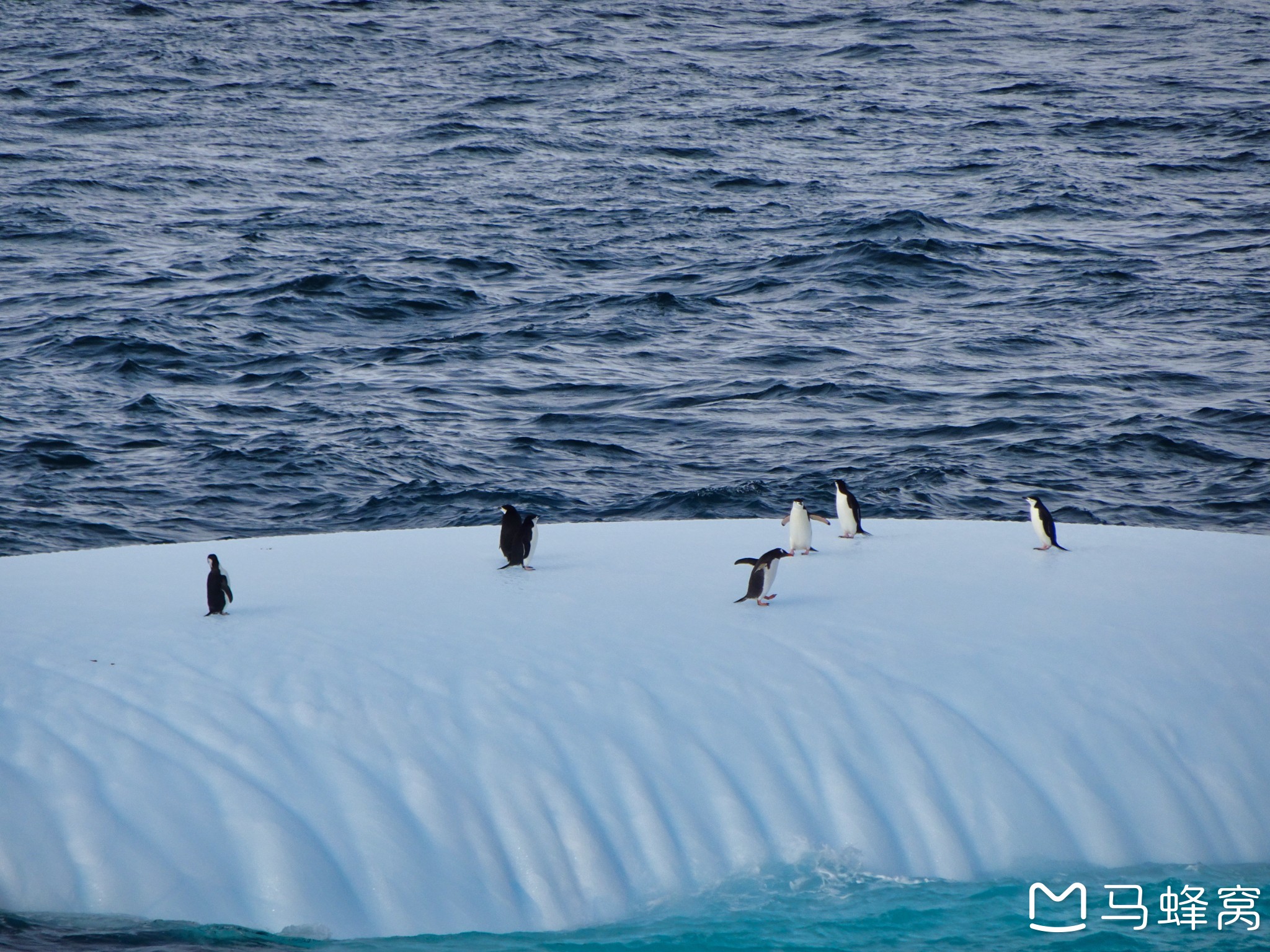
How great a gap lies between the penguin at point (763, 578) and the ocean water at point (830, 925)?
6.37ft

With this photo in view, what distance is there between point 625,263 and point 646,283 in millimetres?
1352

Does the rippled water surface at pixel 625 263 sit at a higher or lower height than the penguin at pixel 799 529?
higher

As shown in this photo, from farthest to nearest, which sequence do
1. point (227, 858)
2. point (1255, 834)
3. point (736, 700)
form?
point (736, 700) < point (1255, 834) < point (227, 858)

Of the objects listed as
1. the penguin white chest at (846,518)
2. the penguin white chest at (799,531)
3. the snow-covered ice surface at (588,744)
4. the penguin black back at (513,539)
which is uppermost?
the penguin white chest at (846,518)

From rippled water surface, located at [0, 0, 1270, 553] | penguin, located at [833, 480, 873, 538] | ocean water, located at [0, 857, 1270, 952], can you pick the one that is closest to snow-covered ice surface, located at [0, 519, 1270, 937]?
ocean water, located at [0, 857, 1270, 952]

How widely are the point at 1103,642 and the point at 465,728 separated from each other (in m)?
3.25

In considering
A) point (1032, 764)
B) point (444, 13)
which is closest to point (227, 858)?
point (1032, 764)

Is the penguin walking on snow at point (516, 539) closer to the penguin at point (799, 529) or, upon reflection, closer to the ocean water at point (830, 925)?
the penguin at point (799, 529)

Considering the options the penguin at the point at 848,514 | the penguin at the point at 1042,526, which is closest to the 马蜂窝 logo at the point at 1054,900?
the penguin at the point at 1042,526

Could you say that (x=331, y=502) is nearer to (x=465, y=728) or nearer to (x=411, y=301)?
(x=411, y=301)

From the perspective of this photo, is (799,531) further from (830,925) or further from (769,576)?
(830,925)

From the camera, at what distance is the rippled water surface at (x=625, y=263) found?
51.5 feet

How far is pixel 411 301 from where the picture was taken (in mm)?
21859

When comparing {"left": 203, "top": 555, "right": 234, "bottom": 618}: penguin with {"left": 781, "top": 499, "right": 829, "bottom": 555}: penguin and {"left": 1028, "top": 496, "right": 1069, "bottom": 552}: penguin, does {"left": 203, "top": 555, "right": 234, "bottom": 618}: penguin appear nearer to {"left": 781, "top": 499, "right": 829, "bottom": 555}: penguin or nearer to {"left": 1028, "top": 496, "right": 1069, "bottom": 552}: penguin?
{"left": 781, "top": 499, "right": 829, "bottom": 555}: penguin
